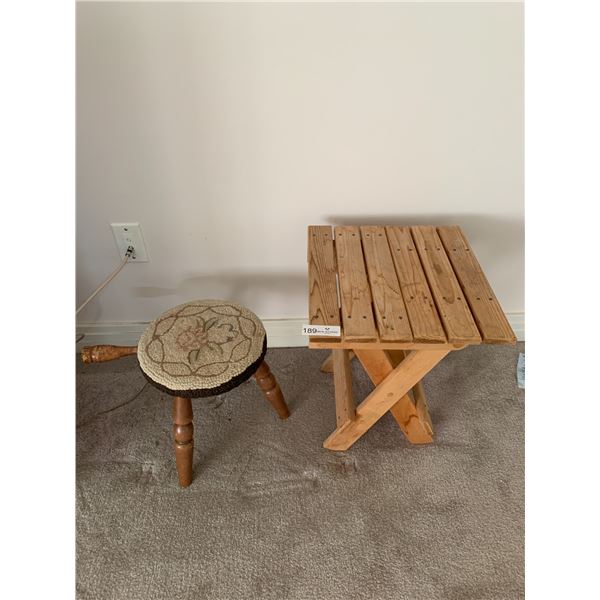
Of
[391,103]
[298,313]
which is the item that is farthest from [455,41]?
[298,313]

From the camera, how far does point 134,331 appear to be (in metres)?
1.44

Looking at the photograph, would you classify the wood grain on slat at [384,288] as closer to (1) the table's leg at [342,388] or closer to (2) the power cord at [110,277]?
(1) the table's leg at [342,388]

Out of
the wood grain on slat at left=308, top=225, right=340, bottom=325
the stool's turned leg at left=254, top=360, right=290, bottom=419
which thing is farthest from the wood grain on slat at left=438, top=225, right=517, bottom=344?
the stool's turned leg at left=254, top=360, right=290, bottom=419

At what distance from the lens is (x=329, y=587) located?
98 centimetres

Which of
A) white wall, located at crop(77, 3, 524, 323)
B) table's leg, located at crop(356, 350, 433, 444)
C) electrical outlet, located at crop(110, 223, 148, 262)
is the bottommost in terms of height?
table's leg, located at crop(356, 350, 433, 444)

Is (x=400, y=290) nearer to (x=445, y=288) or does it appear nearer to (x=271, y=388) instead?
(x=445, y=288)

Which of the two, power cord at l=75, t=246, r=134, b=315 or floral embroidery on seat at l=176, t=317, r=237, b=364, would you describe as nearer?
floral embroidery on seat at l=176, t=317, r=237, b=364

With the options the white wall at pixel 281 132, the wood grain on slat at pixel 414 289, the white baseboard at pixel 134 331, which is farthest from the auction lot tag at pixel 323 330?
the white baseboard at pixel 134 331

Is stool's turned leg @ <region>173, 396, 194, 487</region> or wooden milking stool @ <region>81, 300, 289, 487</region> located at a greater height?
wooden milking stool @ <region>81, 300, 289, 487</region>

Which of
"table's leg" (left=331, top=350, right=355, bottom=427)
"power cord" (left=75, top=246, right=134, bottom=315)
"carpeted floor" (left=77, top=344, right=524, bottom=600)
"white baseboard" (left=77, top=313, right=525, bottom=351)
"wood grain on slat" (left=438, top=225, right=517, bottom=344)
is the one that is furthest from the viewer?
"white baseboard" (left=77, top=313, right=525, bottom=351)

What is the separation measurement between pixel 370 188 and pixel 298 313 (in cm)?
46

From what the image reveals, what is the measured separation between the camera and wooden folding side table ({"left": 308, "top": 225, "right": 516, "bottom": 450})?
0.89 metres

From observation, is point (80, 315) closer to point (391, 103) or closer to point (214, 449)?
point (214, 449)

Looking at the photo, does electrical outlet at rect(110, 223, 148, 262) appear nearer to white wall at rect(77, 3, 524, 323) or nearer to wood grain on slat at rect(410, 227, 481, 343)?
white wall at rect(77, 3, 524, 323)
